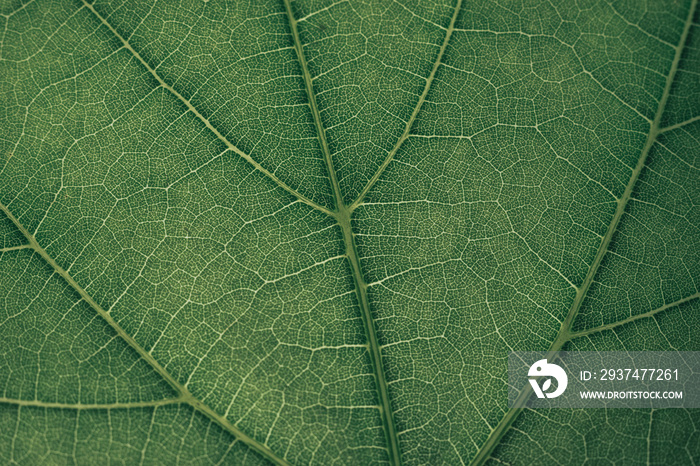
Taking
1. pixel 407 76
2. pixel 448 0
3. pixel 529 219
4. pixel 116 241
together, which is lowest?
pixel 116 241

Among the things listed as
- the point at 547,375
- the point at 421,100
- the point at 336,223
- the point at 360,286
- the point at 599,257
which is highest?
the point at 421,100

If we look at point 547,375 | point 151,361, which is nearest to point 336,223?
point 151,361

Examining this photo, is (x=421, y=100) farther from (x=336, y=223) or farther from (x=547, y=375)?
(x=547, y=375)

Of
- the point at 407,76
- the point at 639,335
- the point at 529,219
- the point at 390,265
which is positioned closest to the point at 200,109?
the point at 407,76

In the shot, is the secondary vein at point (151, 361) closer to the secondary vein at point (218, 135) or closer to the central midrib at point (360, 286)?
the central midrib at point (360, 286)

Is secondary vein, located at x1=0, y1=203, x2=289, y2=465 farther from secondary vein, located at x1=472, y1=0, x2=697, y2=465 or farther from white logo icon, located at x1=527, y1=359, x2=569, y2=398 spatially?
white logo icon, located at x1=527, y1=359, x2=569, y2=398

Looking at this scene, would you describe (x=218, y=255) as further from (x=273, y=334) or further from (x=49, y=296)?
(x=49, y=296)
